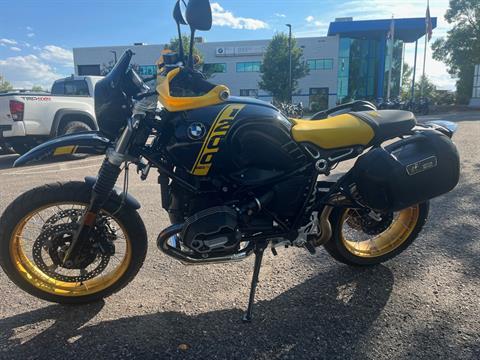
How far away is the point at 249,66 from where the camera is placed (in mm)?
42469

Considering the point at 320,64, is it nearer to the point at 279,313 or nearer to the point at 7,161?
the point at 7,161

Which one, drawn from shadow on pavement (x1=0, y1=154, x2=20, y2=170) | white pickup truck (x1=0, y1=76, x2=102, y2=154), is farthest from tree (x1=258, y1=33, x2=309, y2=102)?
shadow on pavement (x1=0, y1=154, x2=20, y2=170)

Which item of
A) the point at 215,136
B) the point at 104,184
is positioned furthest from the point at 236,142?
the point at 104,184

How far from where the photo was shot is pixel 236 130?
2275mm

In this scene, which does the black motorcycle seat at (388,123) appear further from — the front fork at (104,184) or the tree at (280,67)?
the tree at (280,67)

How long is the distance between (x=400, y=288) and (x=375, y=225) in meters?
0.48

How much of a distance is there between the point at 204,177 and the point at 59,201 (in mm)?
925

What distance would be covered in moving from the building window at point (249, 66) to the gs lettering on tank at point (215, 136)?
41.7 meters

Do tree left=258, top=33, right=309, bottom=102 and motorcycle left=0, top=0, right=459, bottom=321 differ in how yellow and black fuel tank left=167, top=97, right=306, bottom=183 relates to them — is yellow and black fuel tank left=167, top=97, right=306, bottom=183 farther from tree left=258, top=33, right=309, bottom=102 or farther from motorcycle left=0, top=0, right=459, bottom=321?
tree left=258, top=33, right=309, bottom=102

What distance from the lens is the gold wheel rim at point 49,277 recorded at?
2.42m

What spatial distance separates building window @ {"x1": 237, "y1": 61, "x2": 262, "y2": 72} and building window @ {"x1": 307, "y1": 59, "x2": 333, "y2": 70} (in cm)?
559

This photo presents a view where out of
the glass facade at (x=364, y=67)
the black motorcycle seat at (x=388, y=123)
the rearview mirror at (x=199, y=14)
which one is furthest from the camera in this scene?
the glass facade at (x=364, y=67)

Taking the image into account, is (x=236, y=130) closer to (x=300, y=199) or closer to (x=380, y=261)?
(x=300, y=199)

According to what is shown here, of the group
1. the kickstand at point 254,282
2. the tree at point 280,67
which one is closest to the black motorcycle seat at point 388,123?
the kickstand at point 254,282
